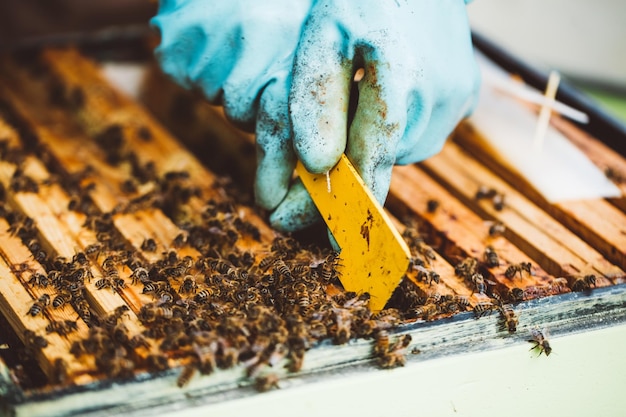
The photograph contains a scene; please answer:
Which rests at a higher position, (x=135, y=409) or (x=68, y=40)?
(x=68, y=40)

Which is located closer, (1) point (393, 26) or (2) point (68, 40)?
(1) point (393, 26)

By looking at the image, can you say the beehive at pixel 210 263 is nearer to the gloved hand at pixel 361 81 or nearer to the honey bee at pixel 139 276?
the honey bee at pixel 139 276

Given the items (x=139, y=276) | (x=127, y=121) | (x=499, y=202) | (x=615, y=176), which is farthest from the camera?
(x=127, y=121)

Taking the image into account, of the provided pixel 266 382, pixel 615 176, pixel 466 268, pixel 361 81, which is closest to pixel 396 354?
pixel 266 382

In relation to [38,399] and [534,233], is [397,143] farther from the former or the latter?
[38,399]

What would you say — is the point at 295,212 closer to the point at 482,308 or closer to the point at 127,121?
the point at 482,308

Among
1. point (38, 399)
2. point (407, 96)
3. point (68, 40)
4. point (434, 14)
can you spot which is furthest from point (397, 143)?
point (68, 40)

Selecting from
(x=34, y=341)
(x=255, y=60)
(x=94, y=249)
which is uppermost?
(x=255, y=60)
